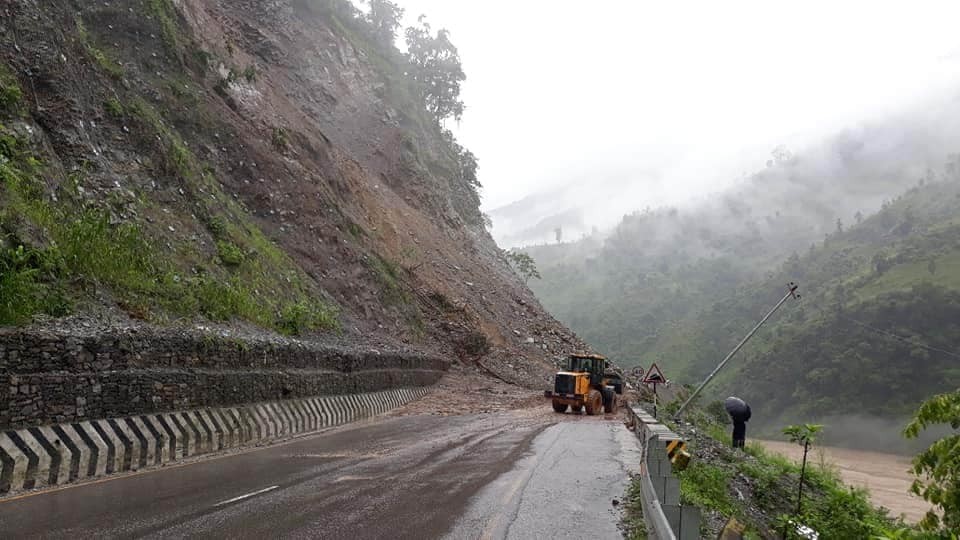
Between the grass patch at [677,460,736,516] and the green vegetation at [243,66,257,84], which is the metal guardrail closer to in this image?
the grass patch at [677,460,736,516]

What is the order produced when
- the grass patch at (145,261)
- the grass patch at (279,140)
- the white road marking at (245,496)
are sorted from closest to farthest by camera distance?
the white road marking at (245,496)
the grass patch at (145,261)
the grass patch at (279,140)

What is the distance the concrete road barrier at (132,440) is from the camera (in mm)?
9617

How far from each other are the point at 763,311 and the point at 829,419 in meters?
46.0

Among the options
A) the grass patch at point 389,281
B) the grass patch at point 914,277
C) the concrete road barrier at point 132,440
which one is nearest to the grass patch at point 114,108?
the concrete road barrier at point 132,440

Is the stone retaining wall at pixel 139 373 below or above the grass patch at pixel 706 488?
above

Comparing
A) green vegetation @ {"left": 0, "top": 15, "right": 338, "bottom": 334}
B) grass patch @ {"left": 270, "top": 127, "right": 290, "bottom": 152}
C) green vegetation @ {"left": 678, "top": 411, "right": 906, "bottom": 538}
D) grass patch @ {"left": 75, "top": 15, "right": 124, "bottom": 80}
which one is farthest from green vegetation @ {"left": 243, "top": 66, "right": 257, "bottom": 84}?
green vegetation @ {"left": 678, "top": 411, "right": 906, "bottom": 538}

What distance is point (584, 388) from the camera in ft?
94.0

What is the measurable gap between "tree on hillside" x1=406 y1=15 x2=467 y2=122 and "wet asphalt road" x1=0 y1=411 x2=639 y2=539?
5890cm

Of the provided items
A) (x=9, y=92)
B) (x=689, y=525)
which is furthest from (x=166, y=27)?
(x=689, y=525)

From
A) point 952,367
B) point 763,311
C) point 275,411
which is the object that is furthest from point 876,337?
point 275,411

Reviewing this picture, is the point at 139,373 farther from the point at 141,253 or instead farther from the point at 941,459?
the point at 941,459

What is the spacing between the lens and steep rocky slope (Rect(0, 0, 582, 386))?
16609 millimetres

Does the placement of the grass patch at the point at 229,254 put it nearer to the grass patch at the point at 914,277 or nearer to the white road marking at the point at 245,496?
the white road marking at the point at 245,496

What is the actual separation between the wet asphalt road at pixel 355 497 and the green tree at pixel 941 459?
3340 millimetres
